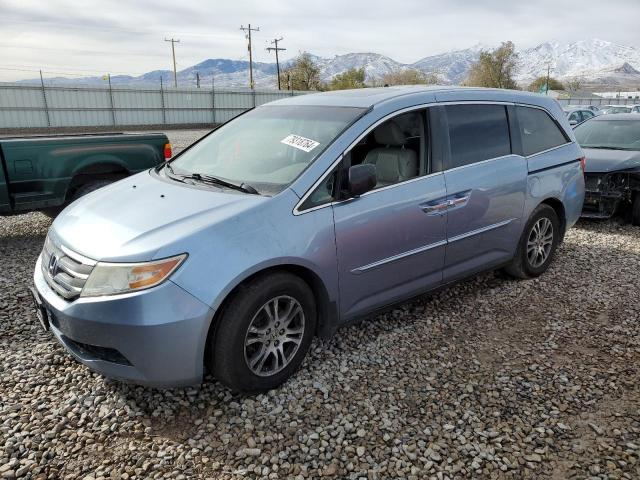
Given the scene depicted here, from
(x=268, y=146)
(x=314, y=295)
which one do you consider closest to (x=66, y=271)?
(x=314, y=295)

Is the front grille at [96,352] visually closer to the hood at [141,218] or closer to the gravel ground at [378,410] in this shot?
the gravel ground at [378,410]

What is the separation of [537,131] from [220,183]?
3157 mm

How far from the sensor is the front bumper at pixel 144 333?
255 cm

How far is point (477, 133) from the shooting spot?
4137mm

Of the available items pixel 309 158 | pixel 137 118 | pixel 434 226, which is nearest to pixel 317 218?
pixel 309 158

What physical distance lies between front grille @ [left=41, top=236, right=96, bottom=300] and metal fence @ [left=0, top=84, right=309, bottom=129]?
28.0m

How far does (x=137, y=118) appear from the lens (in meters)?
32.2

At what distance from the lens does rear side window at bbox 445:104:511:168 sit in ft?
13.0

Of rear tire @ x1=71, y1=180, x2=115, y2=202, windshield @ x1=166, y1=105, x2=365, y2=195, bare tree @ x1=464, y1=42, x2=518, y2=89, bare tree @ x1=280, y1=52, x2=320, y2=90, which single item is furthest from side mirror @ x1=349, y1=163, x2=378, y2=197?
bare tree @ x1=464, y1=42, x2=518, y2=89

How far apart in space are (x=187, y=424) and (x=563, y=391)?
2324 mm

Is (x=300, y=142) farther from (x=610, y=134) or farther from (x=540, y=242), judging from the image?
(x=610, y=134)

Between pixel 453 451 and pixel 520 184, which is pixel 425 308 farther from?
pixel 453 451

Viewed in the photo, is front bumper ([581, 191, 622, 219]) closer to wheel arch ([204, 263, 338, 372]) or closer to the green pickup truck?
wheel arch ([204, 263, 338, 372])

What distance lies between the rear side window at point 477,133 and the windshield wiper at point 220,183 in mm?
1663
